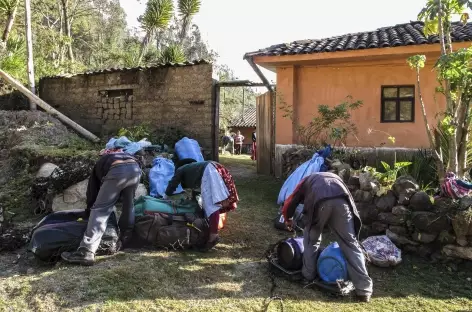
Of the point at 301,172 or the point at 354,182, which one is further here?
the point at 301,172

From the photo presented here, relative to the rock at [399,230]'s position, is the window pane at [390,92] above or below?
above

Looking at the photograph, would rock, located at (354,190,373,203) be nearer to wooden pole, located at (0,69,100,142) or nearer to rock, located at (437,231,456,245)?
rock, located at (437,231,456,245)

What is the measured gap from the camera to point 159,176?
22.6ft

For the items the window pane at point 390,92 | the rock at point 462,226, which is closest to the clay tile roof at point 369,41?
the window pane at point 390,92

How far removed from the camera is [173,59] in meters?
14.8

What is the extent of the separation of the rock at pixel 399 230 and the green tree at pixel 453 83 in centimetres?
103

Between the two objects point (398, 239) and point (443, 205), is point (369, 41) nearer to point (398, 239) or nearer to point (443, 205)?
point (443, 205)

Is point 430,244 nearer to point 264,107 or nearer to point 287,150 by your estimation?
point 287,150

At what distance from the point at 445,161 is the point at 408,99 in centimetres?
357

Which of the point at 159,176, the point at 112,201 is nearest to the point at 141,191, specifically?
the point at 159,176

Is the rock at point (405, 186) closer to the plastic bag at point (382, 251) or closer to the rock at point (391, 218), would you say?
the rock at point (391, 218)

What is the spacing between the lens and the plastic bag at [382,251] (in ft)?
14.4

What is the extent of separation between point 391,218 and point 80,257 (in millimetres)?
3747

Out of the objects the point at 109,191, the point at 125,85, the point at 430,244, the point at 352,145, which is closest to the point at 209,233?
the point at 109,191
